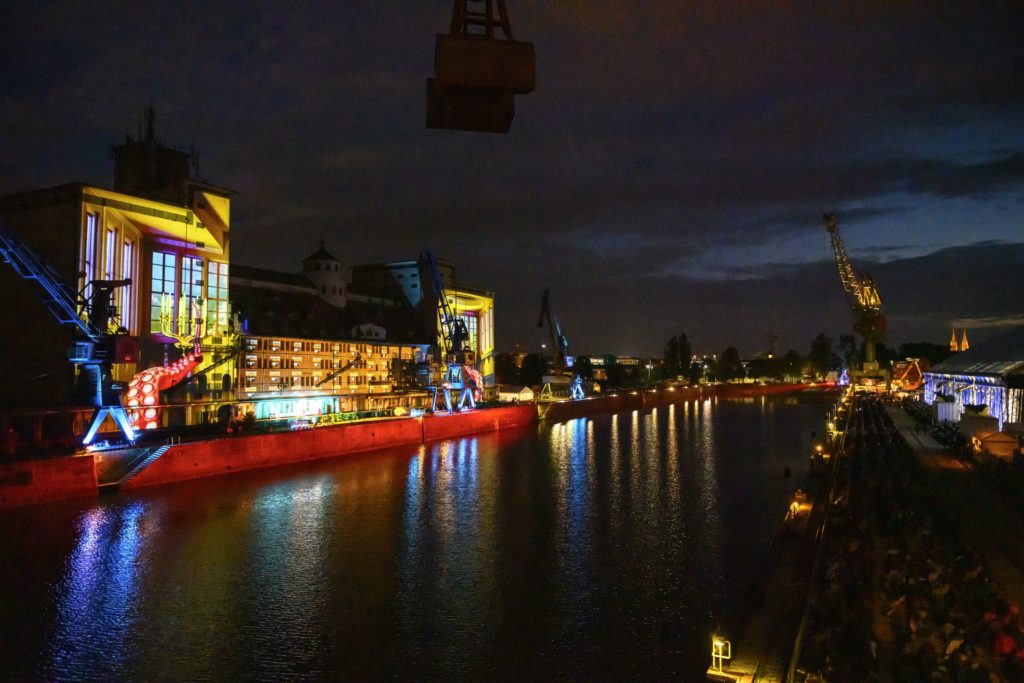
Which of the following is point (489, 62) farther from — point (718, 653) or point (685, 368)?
point (685, 368)

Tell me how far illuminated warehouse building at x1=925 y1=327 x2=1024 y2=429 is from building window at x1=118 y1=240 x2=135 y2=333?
140 ft

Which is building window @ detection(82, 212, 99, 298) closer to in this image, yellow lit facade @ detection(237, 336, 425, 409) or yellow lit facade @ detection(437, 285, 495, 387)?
yellow lit facade @ detection(237, 336, 425, 409)

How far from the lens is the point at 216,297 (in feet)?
147

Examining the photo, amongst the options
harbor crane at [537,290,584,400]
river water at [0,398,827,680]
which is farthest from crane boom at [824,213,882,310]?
river water at [0,398,827,680]

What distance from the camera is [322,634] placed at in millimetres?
13031

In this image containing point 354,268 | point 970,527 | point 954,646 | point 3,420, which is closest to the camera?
point 954,646

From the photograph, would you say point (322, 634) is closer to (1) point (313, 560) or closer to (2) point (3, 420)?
(1) point (313, 560)

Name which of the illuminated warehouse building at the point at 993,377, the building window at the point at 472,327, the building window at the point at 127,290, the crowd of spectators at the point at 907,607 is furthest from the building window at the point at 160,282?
Answer: the illuminated warehouse building at the point at 993,377

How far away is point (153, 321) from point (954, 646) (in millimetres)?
41841

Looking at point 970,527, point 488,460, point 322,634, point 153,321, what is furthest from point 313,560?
point 153,321

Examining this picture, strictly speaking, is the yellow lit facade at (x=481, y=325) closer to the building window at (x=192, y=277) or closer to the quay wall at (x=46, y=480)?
the building window at (x=192, y=277)

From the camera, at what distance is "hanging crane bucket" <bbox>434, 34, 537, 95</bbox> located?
7.11 metres

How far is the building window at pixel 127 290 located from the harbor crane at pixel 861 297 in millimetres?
102347

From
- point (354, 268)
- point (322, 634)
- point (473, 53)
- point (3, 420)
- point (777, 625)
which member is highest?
point (354, 268)
